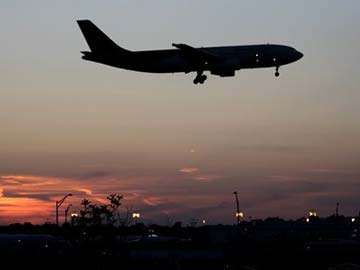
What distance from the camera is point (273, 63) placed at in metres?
108

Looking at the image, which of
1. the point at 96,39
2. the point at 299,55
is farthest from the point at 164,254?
the point at 299,55

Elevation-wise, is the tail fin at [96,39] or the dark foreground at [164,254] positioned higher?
the tail fin at [96,39]

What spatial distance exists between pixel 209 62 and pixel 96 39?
23263 mm

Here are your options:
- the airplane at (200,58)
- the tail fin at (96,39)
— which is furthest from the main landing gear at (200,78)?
the tail fin at (96,39)

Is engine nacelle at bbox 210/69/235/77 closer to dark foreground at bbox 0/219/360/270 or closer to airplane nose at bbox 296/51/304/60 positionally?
airplane nose at bbox 296/51/304/60

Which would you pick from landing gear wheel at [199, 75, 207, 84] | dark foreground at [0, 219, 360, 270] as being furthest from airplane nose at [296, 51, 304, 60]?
dark foreground at [0, 219, 360, 270]

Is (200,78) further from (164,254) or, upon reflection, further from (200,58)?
(164,254)

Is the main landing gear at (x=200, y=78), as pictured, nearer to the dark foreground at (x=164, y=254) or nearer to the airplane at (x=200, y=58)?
the airplane at (x=200, y=58)

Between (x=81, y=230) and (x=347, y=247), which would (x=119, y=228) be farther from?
(x=347, y=247)

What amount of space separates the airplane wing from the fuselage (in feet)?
1.20

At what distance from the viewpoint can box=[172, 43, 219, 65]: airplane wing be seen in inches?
4102

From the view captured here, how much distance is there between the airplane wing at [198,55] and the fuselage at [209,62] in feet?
1.20

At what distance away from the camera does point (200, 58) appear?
343 ft

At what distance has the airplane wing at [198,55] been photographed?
342 feet
